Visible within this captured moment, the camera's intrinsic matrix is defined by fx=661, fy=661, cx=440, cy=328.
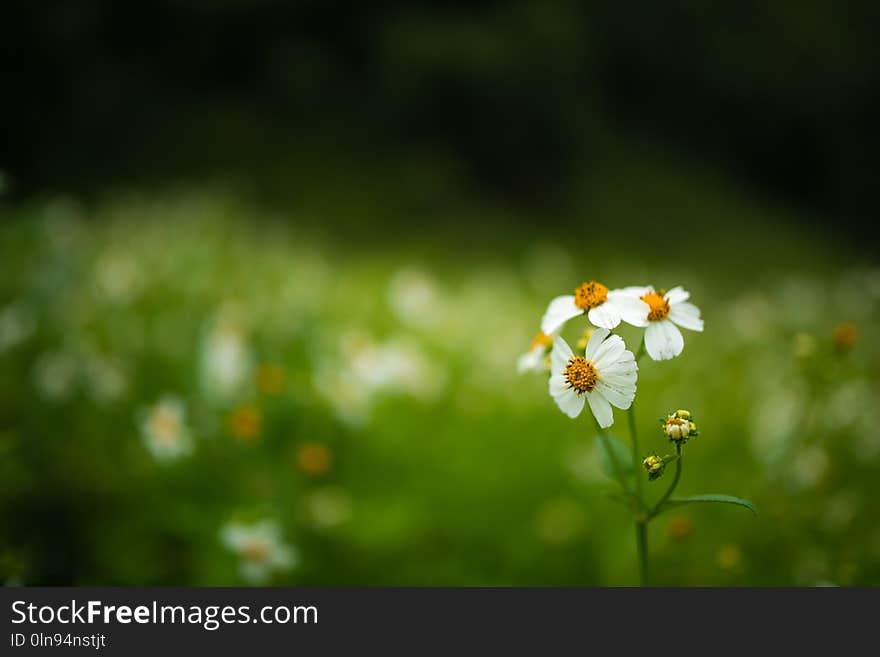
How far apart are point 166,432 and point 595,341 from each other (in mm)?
1133

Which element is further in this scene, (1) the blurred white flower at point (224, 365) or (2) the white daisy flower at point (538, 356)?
(1) the blurred white flower at point (224, 365)

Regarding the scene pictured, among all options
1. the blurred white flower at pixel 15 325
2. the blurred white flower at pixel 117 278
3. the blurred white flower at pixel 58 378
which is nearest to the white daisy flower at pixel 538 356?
the blurred white flower at pixel 58 378

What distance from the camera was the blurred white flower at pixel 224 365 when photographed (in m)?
1.72

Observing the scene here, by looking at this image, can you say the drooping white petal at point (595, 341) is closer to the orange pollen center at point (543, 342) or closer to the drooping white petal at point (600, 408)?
the drooping white petal at point (600, 408)

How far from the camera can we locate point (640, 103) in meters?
7.93

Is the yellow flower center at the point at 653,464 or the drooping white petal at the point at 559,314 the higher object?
the drooping white petal at the point at 559,314

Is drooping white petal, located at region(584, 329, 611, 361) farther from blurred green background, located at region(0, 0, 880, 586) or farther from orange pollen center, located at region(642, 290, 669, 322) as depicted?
blurred green background, located at region(0, 0, 880, 586)

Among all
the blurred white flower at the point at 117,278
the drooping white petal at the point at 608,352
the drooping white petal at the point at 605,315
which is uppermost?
the blurred white flower at the point at 117,278

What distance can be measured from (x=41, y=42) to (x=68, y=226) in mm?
3515

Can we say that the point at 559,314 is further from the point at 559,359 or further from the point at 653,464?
the point at 653,464

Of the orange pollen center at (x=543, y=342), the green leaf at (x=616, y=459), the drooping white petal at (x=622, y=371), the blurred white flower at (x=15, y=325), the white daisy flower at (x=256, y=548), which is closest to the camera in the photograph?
the drooping white petal at (x=622, y=371)

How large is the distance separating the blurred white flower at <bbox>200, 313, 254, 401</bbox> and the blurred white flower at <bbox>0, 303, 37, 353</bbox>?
506 millimetres

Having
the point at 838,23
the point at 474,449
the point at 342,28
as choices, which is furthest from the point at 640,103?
the point at 474,449

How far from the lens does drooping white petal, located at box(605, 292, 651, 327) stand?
0.81m
